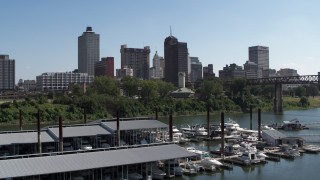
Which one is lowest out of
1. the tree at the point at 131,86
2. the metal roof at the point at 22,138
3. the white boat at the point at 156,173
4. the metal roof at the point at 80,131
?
the white boat at the point at 156,173

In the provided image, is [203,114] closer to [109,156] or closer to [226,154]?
[226,154]

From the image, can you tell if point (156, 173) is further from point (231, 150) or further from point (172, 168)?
point (231, 150)

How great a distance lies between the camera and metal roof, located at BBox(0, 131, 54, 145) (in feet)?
120

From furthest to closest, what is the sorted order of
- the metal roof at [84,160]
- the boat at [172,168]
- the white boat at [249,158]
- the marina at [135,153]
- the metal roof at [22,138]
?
the white boat at [249,158] → the metal roof at [22,138] → the boat at [172,168] → the marina at [135,153] → the metal roof at [84,160]

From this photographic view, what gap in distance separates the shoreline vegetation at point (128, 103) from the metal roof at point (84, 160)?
35.5 meters

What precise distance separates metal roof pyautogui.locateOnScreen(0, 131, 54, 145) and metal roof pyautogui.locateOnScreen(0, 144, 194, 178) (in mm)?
8259

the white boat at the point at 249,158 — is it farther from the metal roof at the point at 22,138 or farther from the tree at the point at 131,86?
the tree at the point at 131,86

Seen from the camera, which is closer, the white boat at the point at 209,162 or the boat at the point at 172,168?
the boat at the point at 172,168

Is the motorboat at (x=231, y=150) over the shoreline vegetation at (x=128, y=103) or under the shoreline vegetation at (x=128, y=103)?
under

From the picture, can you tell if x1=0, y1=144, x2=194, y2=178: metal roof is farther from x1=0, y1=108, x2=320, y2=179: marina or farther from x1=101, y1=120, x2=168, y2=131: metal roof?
x1=101, y1=120, x2=168, y2=131: metal roof

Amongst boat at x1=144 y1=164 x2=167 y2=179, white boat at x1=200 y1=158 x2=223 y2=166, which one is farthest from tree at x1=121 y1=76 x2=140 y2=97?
boat at x1=144 y1=164 x2=167 y2=179

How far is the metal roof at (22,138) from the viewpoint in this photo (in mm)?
36600

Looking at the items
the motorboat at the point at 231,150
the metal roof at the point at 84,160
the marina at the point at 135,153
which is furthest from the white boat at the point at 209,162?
the motorboat at the point at 231,150

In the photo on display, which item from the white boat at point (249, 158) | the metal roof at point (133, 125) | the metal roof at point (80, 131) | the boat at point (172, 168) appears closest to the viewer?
the boat at point (172, 168)
